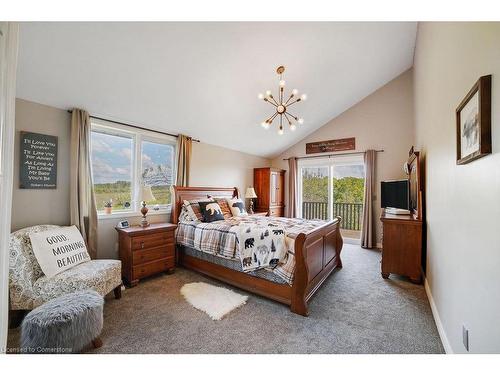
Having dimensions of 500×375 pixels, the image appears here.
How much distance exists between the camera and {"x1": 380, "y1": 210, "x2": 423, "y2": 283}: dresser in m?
2.79

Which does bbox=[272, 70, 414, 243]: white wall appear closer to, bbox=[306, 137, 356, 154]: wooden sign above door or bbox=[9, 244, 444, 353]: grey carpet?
bbox=[306, 137, 356, 154]: wooden sign above door

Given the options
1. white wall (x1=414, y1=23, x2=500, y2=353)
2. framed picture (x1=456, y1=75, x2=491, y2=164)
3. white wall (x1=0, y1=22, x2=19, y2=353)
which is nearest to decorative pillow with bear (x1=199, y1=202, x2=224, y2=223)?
white wall (x1=0, y1=22, x2=19, y2=353)

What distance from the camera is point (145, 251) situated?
2.82 meters

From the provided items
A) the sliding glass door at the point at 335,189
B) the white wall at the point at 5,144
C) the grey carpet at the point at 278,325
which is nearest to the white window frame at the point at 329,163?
the sliding glass door at the point at 335,189

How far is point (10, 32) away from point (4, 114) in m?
0.42

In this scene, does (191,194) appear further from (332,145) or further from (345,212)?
(345,212)

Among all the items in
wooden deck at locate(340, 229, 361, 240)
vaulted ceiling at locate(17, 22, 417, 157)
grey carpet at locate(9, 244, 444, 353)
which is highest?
vaulted ceiling at locate(17, 22, 417, 157)

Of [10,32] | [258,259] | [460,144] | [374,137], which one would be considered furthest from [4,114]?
[374,137]

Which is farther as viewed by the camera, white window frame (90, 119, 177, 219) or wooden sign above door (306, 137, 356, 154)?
wooden sign above door (306, 137, 356, 154)

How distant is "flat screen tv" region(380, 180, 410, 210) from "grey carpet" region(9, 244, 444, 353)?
126 cm

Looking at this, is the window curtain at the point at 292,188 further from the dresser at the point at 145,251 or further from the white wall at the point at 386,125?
the dresser at the point at 145,251

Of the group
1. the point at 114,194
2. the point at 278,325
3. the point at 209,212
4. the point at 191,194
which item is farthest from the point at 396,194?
the point at 114,194

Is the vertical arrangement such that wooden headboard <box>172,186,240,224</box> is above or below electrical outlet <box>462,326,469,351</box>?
above
